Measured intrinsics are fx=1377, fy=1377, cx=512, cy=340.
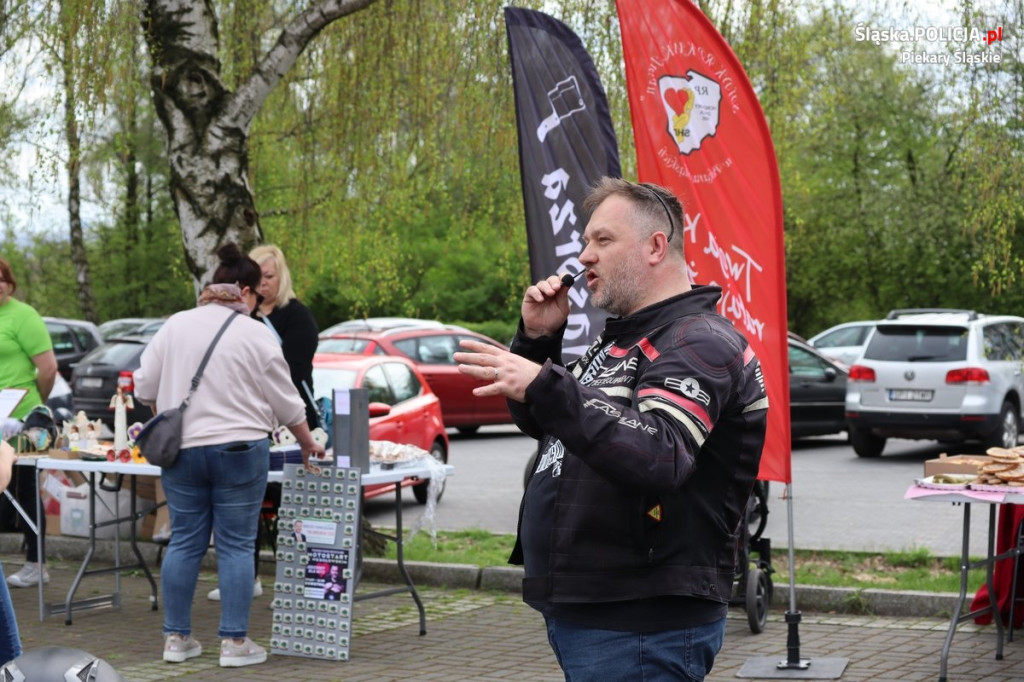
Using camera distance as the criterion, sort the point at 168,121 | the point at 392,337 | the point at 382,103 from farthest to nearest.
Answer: the point at 392,337
the point at 382,103
the point at 168,121

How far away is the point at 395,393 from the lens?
13211 millimetres

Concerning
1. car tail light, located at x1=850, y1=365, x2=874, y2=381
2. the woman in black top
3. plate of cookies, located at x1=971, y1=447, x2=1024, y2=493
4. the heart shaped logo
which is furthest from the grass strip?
car tail light, located at x1=850, y1=365, x2=874, y2=381

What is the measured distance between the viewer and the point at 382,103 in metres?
11.8

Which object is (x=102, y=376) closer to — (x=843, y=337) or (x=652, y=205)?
(x=843, y=337)

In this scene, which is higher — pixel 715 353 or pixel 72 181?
pixel 72 181

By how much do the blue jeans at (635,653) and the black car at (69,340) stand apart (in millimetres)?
20627

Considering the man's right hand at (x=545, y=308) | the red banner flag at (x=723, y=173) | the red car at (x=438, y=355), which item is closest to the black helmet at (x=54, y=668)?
the man's right hand at (x=545, y=308)

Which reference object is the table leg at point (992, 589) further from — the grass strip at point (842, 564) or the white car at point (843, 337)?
the white car at point (843, 337)

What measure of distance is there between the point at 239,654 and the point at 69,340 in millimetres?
17415

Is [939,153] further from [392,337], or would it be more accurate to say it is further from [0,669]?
[0,669]

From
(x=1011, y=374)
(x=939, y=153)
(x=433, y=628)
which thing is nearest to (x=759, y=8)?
(x=433, y=628)

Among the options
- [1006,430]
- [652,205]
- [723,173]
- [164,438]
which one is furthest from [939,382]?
[652,205]

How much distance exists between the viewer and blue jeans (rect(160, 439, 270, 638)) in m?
6.65

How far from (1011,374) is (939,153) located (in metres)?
17.1
